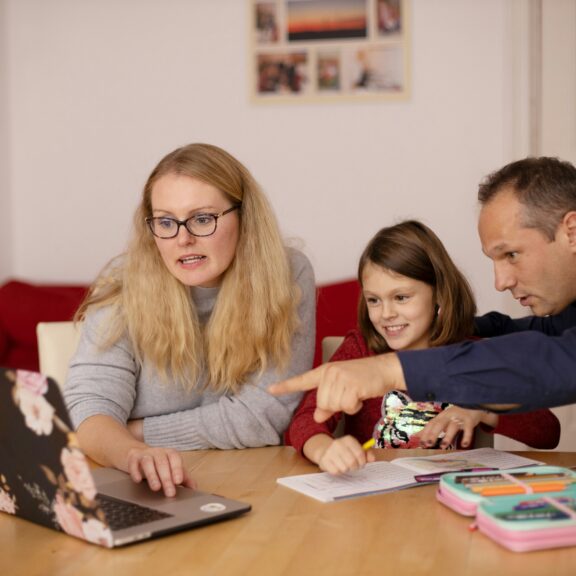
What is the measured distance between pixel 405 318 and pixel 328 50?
155cm

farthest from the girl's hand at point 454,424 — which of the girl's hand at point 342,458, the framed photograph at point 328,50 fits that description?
the framed photograph at point 328,50

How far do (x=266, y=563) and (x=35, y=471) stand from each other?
12.7 inches

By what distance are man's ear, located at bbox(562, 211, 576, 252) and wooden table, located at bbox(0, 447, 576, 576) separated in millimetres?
577

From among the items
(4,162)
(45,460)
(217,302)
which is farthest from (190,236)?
(4,162)

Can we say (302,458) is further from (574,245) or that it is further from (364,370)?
(574,245)

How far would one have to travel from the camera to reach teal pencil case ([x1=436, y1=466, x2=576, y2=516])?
1.25 metres

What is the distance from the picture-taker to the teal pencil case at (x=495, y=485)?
4.09 ft

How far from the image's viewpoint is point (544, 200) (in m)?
1.67

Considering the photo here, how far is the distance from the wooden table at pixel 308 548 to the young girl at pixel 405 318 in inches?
21.3

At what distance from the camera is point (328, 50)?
129 inches

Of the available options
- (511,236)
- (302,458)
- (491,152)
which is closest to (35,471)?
(302,458)

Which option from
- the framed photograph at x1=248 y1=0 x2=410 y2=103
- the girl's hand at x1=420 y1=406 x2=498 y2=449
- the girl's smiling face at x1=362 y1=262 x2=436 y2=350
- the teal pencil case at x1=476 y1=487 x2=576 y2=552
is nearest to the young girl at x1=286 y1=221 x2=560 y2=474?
the girl's smiling face at x1=362 y1=262 x2=436 y2=350

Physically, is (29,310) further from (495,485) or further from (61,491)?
(495,485)

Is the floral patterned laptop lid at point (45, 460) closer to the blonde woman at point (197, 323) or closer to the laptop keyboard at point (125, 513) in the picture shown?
the laptop keyboard at point (125, 513)
